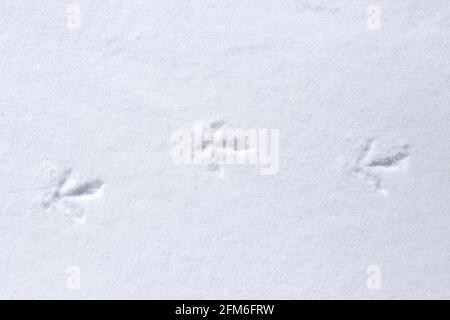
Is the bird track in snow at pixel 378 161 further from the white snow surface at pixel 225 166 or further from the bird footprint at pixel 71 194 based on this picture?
the bird footprint at pixel 71 194

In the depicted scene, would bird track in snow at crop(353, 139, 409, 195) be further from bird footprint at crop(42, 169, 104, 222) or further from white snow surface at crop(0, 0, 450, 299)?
bird footprint at crop(42, 169, 104, 222)

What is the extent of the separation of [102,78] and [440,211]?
1180 millimetres

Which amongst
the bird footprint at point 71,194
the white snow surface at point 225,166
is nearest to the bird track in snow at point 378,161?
the white snow surface at point 225,166

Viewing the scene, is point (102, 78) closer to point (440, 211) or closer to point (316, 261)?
point (316, 261)

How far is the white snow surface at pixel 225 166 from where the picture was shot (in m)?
2.06

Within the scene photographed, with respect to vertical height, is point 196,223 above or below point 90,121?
below

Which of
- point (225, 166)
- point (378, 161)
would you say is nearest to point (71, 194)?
point (225, 166)

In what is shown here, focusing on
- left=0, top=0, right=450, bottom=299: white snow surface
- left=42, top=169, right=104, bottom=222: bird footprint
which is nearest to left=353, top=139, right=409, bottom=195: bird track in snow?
left=0, top=0, right=450, bottom=299: white snow surface

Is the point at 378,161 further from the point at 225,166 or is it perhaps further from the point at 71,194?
the point at 71,194

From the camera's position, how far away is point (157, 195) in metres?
2.08

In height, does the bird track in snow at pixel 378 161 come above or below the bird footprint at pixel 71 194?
above

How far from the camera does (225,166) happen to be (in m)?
2.09

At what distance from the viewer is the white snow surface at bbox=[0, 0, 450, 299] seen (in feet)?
6.75

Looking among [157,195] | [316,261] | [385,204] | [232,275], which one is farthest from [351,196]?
[157,195]
